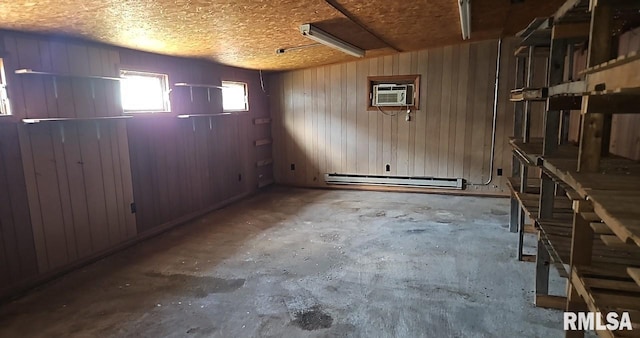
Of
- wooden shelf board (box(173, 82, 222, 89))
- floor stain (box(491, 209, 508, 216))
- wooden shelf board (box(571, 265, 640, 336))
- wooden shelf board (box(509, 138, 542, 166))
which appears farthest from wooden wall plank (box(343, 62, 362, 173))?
wooden shelf board (box(571, 265, 640, 336))

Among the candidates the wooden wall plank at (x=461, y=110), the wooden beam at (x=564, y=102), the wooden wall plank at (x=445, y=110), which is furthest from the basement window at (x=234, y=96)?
the wooden beam at (x=564, y=102)

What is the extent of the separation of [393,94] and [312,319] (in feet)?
13.3

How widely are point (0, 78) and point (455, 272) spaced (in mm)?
3579

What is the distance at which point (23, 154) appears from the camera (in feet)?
8.95

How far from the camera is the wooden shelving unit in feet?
3.83

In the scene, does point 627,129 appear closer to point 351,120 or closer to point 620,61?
point 620,61

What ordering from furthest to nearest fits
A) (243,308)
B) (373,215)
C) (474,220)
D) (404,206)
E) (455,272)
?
(404,206) < (373,215) < (474,220) < (455,272) < (243,308)

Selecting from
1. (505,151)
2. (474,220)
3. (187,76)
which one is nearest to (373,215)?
(474,220)

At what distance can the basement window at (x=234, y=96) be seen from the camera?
5.33m

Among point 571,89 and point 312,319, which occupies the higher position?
point 571,89

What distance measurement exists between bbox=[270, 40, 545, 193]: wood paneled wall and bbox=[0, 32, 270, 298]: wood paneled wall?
178cm

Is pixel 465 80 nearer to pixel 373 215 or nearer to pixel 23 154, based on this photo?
pixel 373 215

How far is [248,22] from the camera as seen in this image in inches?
118

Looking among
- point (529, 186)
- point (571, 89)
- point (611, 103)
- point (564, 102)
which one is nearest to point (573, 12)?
point (564, 102)
